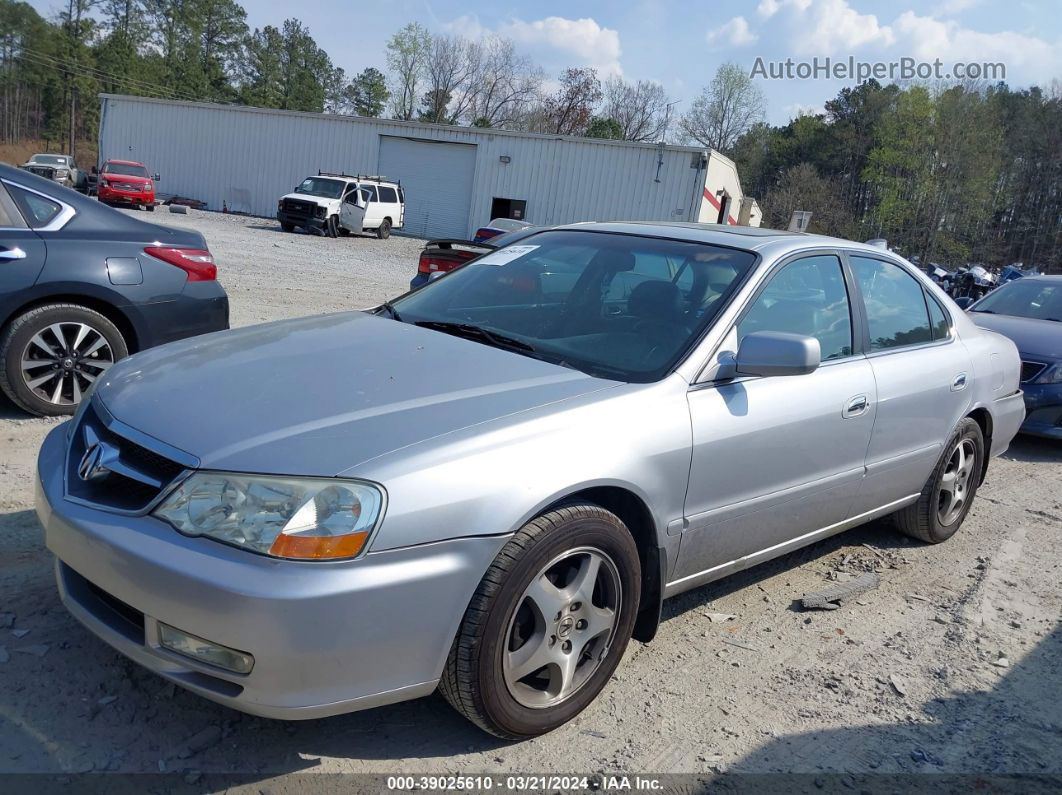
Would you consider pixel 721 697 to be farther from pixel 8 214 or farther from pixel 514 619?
pixel 8 214

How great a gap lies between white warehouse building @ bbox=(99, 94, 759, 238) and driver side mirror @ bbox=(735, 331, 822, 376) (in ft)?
90.4

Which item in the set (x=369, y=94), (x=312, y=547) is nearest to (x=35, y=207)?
(x=312, y=547)

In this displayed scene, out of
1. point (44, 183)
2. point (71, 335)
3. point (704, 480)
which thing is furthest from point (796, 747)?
point (44, 183)

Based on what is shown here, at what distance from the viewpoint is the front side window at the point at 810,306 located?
343 cm

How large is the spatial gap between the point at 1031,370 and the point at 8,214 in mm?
7845

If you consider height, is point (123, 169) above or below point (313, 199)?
above

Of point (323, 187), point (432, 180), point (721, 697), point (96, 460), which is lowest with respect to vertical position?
point (721, 697)

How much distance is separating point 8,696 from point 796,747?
251 cm

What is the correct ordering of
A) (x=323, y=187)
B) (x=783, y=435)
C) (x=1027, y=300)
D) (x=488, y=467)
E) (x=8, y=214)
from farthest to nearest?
1. (x=323, y=187)
2. (x=1027, y=300)
3. (x=8, y=214)
4. (x=783, y=435)
5. (x=488, y=467)

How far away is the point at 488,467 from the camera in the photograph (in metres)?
2.39

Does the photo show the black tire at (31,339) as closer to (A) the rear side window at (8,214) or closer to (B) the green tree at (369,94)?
(A) the rear side window at (8,214)

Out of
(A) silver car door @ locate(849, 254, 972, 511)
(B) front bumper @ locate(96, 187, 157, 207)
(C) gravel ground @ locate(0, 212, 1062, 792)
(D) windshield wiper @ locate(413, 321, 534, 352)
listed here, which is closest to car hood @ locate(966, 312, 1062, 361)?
(A) silver car door @ locate(849, 254, 972, 511)

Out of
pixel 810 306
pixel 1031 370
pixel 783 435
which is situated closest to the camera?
pixel 783 435

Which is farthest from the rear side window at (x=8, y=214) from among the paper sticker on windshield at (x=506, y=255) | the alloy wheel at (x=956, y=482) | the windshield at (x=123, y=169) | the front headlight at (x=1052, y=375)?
the windshield at (x=123, y=169)
